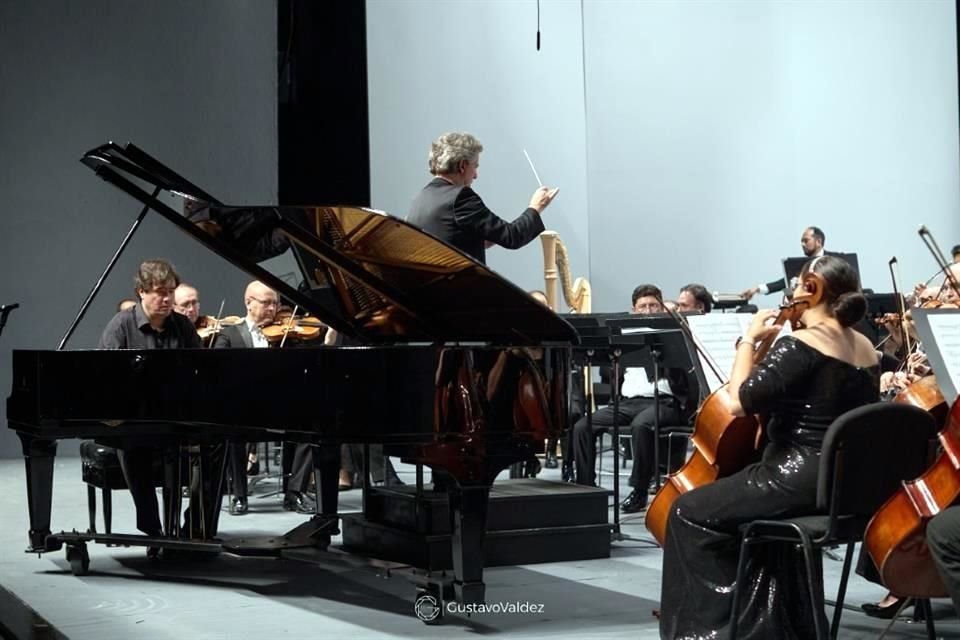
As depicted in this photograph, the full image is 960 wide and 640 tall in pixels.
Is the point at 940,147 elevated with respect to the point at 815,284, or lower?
elevated

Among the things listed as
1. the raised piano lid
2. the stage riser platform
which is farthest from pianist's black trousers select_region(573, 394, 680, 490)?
the raised piano lid

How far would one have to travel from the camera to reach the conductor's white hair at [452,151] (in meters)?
4.98

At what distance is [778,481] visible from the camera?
3.33 metres

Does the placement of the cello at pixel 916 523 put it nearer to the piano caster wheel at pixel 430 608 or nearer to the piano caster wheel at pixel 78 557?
the piano caster wheel at pixel 430 608

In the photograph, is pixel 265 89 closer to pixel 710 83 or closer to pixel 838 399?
pixel 710 83

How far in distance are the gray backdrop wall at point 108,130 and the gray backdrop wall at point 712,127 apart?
1773 mm

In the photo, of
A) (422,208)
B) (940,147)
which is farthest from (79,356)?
(940,147)

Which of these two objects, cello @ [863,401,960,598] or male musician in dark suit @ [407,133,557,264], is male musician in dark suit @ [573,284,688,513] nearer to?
male musician in dark suit @ [407,133,557,264]

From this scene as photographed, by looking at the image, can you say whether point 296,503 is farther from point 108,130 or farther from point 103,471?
point 108,130

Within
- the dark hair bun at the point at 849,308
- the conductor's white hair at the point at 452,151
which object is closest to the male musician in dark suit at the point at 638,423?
the conductor's white hair at the point at 452,151

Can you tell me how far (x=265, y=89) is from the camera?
10727 mm

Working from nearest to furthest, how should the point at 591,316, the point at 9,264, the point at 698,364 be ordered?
the point at 698,364
the point at 591,316
the point at 9,264

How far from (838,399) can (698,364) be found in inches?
50.3

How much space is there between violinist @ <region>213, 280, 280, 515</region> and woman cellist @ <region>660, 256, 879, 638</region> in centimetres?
327
